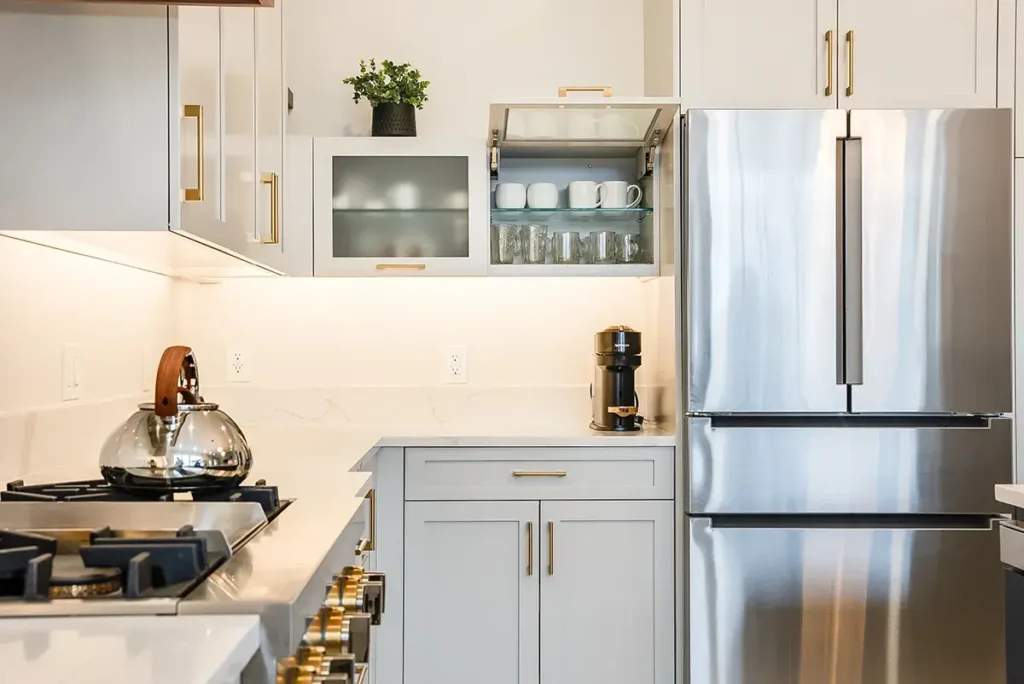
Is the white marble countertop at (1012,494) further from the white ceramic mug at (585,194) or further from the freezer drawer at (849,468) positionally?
the white ceramic mug at (585,194)

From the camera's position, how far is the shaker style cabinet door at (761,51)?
7.75 feet

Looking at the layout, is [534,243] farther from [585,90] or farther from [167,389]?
[167,389]

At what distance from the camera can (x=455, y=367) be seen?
2832 millimetres

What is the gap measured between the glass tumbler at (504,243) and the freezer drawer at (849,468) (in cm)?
77

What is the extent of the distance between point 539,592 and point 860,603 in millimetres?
870

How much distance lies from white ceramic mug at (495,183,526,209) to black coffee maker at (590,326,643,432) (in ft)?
1.58

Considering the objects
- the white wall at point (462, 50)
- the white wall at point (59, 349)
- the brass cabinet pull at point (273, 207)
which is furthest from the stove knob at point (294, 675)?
the white wall at point (462, 50)

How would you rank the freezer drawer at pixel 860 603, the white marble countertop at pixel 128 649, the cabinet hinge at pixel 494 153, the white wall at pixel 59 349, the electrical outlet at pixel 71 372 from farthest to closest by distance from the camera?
1. the cabinet hinge at pixel 494 153
2. the freezer drawer at pixel 860 603
3. the electrical outlet at pixel 71 372
4. the white wall at pixel 59 349
5. the white marble countertop at pixel 128 649

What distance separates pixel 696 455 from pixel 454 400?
872 millimetres

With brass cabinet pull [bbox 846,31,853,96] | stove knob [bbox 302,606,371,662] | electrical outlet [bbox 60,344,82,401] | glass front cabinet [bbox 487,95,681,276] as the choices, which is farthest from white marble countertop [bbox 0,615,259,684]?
brass cabinet pull [bbox 846,31,853,96]

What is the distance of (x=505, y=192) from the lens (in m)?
2.59

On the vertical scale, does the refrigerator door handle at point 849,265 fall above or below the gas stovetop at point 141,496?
above

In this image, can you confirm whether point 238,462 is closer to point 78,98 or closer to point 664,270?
point 78,98

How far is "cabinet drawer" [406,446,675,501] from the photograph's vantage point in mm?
2355
